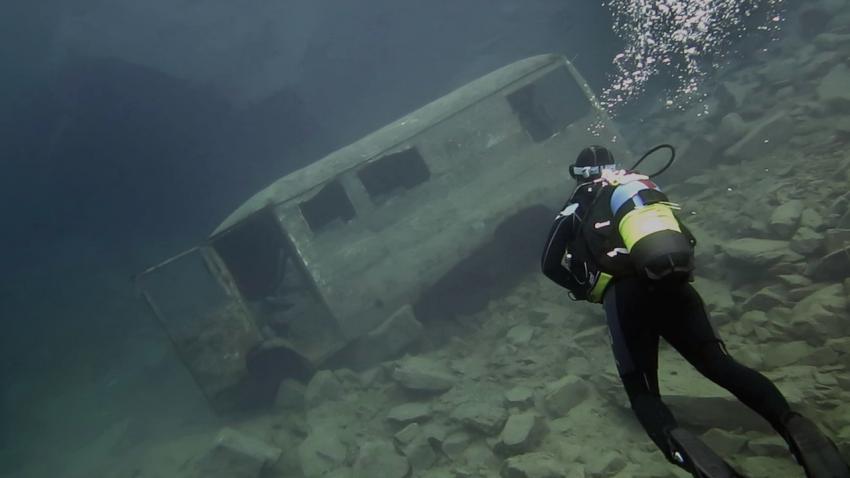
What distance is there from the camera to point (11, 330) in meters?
24.5

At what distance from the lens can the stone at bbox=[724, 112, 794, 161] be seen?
809cm

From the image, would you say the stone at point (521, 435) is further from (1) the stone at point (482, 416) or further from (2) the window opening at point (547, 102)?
(2) the window opening at point (547, 102)

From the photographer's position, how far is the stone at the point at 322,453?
5672 mm

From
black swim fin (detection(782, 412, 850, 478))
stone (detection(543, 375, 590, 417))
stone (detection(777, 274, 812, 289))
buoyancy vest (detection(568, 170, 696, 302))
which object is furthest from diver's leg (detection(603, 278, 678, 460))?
stone (detection(777, 274, 812, 289))

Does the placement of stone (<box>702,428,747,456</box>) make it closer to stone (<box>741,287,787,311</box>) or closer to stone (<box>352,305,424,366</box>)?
stone (<box>741,287,787,311</box>)

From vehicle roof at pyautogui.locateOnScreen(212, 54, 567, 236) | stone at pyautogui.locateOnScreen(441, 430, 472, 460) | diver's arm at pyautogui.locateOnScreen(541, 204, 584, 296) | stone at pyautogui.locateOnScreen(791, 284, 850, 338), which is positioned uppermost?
vehicle roof at pyautogui.locateOnScreen(212, 54, 567, 236)

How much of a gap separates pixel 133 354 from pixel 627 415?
810 inches

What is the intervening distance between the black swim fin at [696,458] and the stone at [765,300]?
2999mm

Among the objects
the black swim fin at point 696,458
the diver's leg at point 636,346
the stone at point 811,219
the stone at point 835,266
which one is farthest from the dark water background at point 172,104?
the black swim fin at point 696,458

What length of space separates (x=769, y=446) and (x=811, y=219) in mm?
3298

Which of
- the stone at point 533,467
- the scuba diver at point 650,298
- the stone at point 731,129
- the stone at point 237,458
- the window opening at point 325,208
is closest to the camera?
the scuba diver at point 650,298

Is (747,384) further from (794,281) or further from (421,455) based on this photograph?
(421,455)

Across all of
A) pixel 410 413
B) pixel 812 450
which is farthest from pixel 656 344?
pixel 410 413

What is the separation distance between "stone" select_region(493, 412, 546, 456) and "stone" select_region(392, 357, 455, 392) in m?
1.67
